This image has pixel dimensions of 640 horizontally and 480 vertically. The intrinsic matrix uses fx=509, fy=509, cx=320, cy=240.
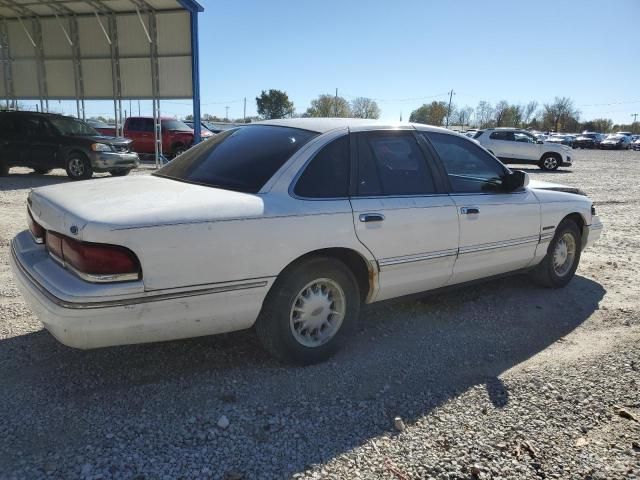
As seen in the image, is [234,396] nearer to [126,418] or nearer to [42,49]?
[126,418]

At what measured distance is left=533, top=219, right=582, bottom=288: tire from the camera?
502 cm

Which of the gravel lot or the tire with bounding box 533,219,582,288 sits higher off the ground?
the tire with bounding box 533,219,582,288

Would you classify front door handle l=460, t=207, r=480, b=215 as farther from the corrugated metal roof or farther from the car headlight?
the corrugated metal roof

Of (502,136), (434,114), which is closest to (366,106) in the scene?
(434,114)

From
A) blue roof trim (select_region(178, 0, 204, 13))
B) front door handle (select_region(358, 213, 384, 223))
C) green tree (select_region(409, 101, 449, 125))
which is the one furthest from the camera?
green tree (select_region(409, 101, 449, 125))

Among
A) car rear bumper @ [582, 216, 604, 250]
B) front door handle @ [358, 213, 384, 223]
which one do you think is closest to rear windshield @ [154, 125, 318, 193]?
front door handle @ [358, 213, 384, 223]

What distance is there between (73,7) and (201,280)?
17.0m

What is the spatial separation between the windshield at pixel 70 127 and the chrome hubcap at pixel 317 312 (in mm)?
11492

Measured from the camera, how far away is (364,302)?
3662 millimetres

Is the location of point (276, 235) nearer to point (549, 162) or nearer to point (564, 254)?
point (564, 254)

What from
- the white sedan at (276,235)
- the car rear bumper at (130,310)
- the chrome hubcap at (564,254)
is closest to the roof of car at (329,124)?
the white sedan at (276,235)

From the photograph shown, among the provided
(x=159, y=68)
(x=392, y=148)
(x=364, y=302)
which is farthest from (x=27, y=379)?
(x=159, y=68)

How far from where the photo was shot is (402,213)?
3551mm

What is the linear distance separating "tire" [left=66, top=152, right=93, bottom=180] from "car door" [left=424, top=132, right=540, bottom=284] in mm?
10845
